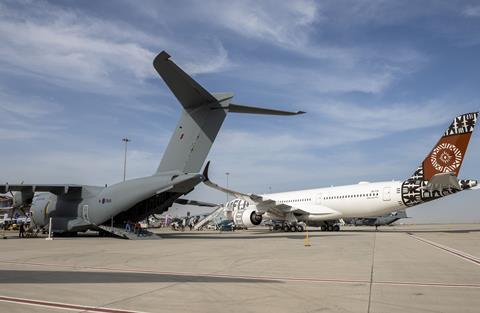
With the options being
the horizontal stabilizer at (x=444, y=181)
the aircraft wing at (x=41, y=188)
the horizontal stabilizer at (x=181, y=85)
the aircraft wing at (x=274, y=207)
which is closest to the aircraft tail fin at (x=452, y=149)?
the horizontal stabilizer at (x=444, y=181)

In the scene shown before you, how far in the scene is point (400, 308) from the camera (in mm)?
5434

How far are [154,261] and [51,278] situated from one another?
359cm

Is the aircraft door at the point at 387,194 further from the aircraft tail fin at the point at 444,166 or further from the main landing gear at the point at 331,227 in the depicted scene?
the main landing gear at the point at 331,227

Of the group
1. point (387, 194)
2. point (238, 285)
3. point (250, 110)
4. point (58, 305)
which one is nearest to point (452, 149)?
point (387, 194)

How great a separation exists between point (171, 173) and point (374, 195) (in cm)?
1740

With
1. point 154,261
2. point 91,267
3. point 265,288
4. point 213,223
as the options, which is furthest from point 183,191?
point 213,223

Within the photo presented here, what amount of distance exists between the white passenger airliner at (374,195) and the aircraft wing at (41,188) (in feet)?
28.5

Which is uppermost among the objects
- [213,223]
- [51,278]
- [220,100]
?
[220,100]

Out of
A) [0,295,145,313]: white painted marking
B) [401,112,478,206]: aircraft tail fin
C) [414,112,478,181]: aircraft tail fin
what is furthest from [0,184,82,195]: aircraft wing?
[414,112,478,181]: aircraft tail fin

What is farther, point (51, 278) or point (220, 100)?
point (220, 100)

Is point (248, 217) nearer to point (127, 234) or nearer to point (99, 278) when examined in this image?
point (127, 234)

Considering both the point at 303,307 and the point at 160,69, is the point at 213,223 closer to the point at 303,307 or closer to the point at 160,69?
the point at 160,69

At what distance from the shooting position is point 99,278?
7906mm

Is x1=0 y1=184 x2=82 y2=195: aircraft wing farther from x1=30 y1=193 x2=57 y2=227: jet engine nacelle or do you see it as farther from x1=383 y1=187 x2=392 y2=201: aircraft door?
x1=383 y1=187 x2=392 y2=201: aircraft door
